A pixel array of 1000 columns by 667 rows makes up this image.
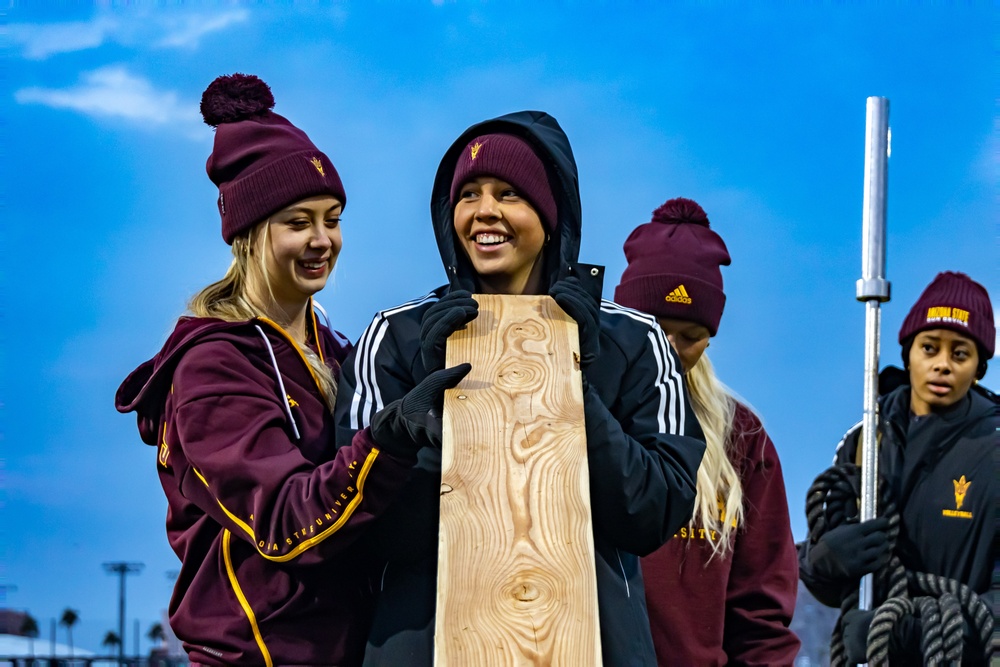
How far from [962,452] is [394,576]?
9.45 feet

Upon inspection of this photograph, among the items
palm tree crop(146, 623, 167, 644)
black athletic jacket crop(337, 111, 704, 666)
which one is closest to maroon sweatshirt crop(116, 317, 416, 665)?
black athletic jacket crop(337, 111, 704, 666)

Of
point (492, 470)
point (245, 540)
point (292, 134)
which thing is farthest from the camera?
point (292, 134)

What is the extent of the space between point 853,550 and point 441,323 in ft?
8.03

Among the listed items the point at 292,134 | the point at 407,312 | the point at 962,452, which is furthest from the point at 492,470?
the point at 962,452

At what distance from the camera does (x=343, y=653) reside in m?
3.64

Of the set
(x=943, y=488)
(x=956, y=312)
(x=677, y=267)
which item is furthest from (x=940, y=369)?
(x=677, y=267)

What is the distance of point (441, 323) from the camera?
342cm

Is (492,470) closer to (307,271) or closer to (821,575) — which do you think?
(307,271)

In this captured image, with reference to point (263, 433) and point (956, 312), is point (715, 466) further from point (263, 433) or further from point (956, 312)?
point (263, 433)

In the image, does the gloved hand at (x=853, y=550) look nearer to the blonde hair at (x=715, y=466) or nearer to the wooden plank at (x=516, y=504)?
the blonde hair at (x=715, y=466)

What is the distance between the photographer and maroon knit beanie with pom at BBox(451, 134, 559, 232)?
378 cm

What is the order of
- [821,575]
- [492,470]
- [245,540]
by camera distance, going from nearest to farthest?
[492,470], [245,540], [821,575]

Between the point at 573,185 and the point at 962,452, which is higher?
the point at 573,185

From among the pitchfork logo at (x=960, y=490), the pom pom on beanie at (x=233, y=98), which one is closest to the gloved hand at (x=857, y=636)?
the pitchfork logo at (x=960, y=490)
